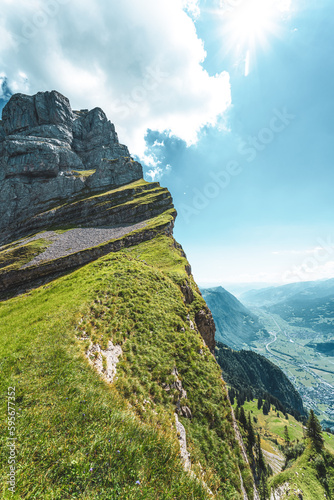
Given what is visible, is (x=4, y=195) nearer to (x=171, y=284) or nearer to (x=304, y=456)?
(x=171, y=284)

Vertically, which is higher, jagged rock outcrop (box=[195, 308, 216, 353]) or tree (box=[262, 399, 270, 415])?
jagged rock outcrop (box=[195, 308, 216, 353])

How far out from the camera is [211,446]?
1193 cm

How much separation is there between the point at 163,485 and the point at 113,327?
10.6 m

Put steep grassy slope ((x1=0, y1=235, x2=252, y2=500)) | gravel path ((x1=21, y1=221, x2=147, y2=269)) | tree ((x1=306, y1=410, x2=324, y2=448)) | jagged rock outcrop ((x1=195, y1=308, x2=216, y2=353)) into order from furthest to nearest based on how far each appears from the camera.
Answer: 1. gravel path ((x1=21, y1=221, x2=147, y2=269))
2. tree ((x1=306, y1=410, x2=324, y2=448))
3. jagged rock outcrop ((x1=195, y1=308, x2=216, y2=353))
4. steep grassy slope ((x1=0, y1=235, x2=252, y2=500))

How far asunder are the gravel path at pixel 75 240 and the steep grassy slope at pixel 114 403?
77.5ft

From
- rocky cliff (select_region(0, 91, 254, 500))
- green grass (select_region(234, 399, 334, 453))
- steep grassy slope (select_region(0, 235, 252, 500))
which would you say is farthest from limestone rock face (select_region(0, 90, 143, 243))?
green grass (select_region(234, 399, 334, 453))

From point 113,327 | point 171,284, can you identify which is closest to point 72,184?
point 171,284

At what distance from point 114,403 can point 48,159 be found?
137393 millimetres

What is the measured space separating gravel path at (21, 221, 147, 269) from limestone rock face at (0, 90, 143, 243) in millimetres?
44101

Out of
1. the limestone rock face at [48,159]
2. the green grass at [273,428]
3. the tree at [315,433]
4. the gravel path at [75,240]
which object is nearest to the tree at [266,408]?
the green grass at [273,428]

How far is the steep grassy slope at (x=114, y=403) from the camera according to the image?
20.4 ft

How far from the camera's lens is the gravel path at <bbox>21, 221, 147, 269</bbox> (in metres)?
45.0

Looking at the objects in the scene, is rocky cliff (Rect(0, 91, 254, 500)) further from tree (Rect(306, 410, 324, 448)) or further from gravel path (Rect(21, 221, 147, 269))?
tree (Rect(306, 410, 324, 448))

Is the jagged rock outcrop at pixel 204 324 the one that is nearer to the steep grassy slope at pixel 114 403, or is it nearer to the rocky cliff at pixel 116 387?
the rocky cliff at pixel 116 387
